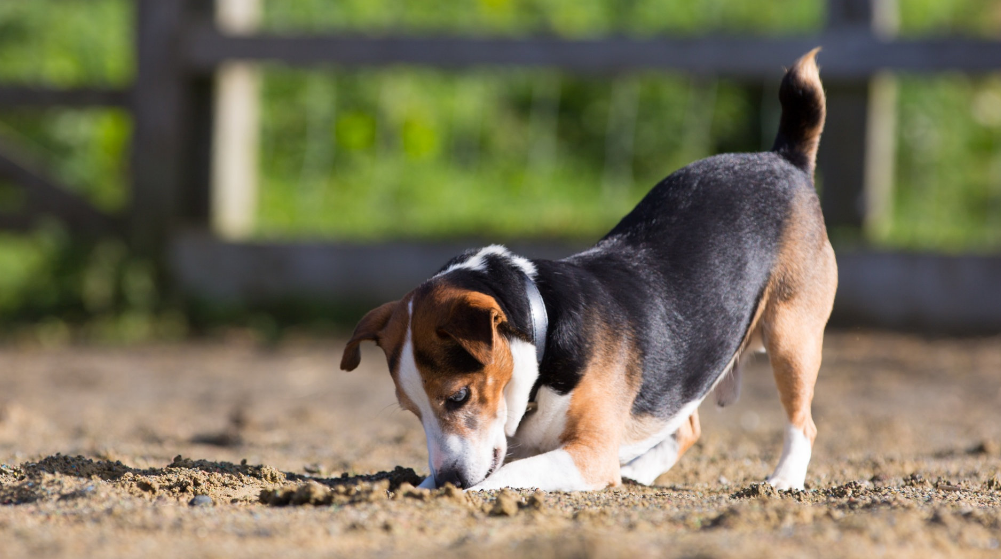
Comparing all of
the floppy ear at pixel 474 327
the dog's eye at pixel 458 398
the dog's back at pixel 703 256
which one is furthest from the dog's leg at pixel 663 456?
the floppy ear at pixel 474 327

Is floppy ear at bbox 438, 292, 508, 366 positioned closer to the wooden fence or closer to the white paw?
the white paw

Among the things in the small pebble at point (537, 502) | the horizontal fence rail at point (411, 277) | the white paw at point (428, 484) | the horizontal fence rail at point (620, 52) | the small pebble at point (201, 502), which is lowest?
the horizontal fence rail at point (411, 277)

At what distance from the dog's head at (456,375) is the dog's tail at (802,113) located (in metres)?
1.71

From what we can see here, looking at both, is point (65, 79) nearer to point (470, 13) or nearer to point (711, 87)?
point (470, 13)

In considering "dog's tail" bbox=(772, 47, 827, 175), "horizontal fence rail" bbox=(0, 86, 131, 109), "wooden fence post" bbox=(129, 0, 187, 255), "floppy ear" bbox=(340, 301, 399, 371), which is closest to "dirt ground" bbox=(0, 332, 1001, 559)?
"floppy ear" bbox=(340, 301, 399, 371)

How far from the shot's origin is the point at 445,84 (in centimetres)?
1023

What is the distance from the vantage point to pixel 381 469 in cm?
429

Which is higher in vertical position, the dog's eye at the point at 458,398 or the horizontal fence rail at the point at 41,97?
the horizontal fence rail at the point at 41,97

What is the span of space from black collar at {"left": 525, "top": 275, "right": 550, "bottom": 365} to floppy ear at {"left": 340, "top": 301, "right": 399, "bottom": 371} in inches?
18.9

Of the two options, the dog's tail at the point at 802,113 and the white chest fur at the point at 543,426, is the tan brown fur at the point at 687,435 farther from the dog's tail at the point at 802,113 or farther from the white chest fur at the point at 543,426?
the dog's tail at the point at 802,113

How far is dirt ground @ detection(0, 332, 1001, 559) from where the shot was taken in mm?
2537

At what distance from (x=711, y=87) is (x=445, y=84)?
2.45 metres

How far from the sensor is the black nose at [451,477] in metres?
3.42

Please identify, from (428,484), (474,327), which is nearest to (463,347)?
(474,327)
